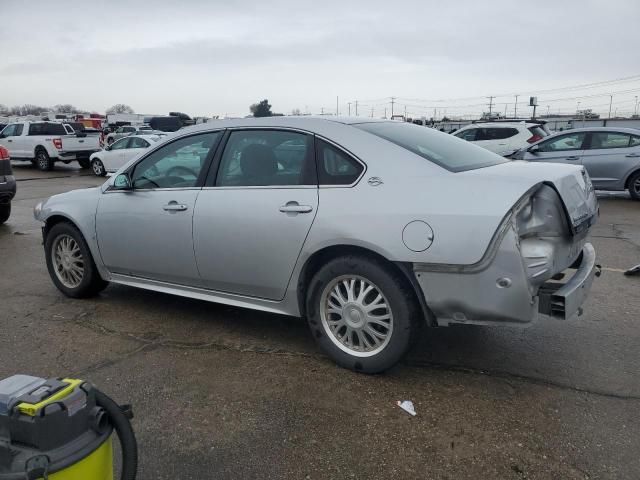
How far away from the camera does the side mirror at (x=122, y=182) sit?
4.48 metres

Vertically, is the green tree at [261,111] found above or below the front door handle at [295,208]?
above

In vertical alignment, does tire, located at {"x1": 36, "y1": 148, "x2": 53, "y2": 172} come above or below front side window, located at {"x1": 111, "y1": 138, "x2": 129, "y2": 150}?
below

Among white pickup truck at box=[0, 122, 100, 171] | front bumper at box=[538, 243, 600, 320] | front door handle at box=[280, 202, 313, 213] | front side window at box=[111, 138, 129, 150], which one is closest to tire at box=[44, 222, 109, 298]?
front door handle at box=[280, 202, 313, 213]

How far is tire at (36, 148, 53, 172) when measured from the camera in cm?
2094

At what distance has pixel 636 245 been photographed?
7305mm

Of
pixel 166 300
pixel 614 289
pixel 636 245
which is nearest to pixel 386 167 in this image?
pixel 166 300

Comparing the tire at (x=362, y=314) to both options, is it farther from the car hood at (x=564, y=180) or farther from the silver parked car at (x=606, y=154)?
the silver parked car at (x=606, y=154)

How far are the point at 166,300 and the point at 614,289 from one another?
Answer: 4135 millimetres

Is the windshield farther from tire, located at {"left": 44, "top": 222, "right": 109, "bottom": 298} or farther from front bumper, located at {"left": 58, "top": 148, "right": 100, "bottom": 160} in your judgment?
front bumper, located at {"left": 58, "top": 148, "right": 100, "bottom": 160}

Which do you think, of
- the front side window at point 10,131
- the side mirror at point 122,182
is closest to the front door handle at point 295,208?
the side mirror at point 122,182

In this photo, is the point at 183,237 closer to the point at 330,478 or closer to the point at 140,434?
the point at 140,434

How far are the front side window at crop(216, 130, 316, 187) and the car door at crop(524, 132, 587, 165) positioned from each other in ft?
30.7

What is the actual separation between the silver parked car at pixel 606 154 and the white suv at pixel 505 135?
123 inches

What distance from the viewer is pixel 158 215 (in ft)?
13.9
